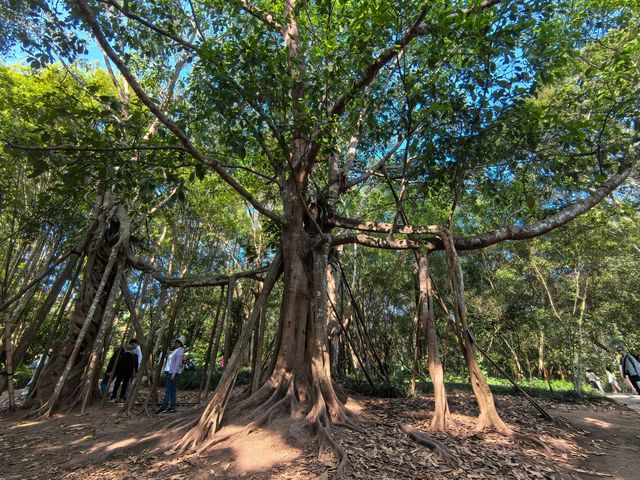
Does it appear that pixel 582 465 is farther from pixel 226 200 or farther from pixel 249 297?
pixel 249 297

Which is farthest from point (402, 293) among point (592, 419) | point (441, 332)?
point (592, 419)

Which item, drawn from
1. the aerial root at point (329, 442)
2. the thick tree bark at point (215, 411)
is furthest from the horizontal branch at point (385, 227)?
the aerial root at point (329, 442)

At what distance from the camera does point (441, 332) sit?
1747cm

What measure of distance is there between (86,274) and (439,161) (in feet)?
26.0

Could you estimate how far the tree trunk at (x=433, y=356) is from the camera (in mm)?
5207

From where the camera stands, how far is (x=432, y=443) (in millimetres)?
4363

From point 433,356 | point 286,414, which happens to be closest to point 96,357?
point 286,414

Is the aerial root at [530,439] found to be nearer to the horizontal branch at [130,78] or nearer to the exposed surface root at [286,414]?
the exposed surface root at [286,414]

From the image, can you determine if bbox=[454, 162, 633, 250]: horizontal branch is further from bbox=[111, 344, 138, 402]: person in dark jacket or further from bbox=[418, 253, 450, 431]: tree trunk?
bbox=[111, 344, 138, 402]: person in dark jacket

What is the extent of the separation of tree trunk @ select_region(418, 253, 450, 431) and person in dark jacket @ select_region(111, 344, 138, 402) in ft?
24.1

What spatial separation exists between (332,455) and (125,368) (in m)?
7.14

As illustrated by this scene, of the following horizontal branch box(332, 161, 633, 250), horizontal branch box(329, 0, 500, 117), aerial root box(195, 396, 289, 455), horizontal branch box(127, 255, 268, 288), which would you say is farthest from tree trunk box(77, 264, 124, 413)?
horizontal branch box(329, 0, 500, 117)

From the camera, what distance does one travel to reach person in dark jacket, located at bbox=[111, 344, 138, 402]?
29.3 feet

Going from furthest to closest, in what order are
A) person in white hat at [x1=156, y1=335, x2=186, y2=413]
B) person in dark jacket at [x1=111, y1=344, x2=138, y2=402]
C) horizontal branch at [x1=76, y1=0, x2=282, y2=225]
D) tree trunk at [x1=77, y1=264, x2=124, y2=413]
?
person in dark jacket at [x1=111, y1=344, x2=138, y2=402]
person in white hat at [x1=156, y1=335, x2=186, y2=413]
tree trunk at [x1=77, y1=264, x2=124, y2=413]
horizontal branch at [x1=76, y1=0, x2=282, y2=225]
